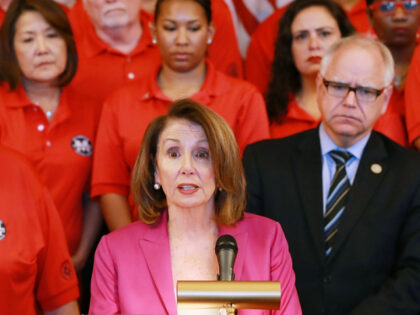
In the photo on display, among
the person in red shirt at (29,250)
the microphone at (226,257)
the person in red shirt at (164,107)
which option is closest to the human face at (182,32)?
the person in red shirt at (164,107)

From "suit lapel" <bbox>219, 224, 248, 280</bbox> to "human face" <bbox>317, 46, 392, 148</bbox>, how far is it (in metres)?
0.63

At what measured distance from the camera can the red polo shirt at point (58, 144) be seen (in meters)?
3.43

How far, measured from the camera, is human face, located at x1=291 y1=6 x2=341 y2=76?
373 cm

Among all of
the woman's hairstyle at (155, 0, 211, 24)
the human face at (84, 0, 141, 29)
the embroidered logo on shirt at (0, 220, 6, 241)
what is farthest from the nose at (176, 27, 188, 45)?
the embroidered logo on shirt at (0, 220, 6, 241)

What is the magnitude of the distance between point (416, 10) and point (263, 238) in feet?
5.84

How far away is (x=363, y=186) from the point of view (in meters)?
2.90

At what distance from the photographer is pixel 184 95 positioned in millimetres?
3586

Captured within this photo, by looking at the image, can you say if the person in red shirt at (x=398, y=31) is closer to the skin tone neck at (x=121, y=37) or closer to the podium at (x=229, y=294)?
the skin tone neck at (x=121, y=37)

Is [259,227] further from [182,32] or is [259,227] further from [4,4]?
[4,4]

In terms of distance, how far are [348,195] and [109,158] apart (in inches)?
44.0

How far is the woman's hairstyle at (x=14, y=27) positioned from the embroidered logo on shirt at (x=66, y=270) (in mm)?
970

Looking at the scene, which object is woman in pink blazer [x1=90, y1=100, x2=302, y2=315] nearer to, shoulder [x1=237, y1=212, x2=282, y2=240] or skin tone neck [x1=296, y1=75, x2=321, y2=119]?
shoulder [x1=237, y1=212, x2=282, y2=240]

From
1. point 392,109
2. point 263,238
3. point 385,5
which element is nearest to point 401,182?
point 263,238

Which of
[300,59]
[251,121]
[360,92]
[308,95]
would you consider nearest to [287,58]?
[300,59]
